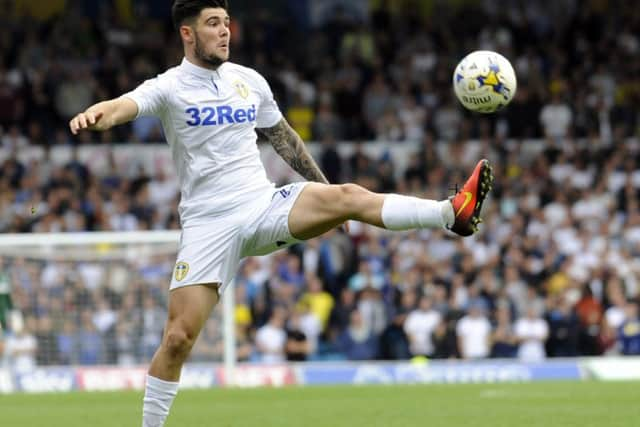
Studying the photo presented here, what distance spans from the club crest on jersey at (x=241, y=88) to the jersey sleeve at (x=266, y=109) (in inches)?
6.5

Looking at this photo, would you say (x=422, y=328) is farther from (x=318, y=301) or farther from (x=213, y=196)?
(x=213, y=196)

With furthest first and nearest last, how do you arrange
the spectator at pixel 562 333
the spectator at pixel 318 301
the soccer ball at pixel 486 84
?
1. the spectator at pixel 318 301
2. the spectator at pixel 562 333
3. the soccer ball at pixel 486 84

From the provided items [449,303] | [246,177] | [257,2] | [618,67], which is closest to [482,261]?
[449,303]

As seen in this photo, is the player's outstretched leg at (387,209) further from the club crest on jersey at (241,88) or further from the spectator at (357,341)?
the spectator at (357,341)

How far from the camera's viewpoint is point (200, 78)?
7977 millimetres

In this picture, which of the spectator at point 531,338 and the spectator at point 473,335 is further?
the spectator at point 531,338

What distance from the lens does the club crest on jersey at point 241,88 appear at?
8.08 m

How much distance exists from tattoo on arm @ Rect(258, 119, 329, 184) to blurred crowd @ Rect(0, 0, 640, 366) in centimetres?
795

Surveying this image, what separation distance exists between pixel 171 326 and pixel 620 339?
1144cm

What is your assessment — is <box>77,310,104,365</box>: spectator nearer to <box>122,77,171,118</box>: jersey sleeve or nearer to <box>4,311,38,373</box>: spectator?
<box>4,311,38,373</box>: spectator

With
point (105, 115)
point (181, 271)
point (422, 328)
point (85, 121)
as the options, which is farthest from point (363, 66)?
point (85, 121)

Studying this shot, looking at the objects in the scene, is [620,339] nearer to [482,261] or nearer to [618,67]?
[482,261]

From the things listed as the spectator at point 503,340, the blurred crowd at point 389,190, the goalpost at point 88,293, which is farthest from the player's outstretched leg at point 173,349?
A: the spectator at point 503,340

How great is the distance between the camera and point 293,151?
8547 millimetres
